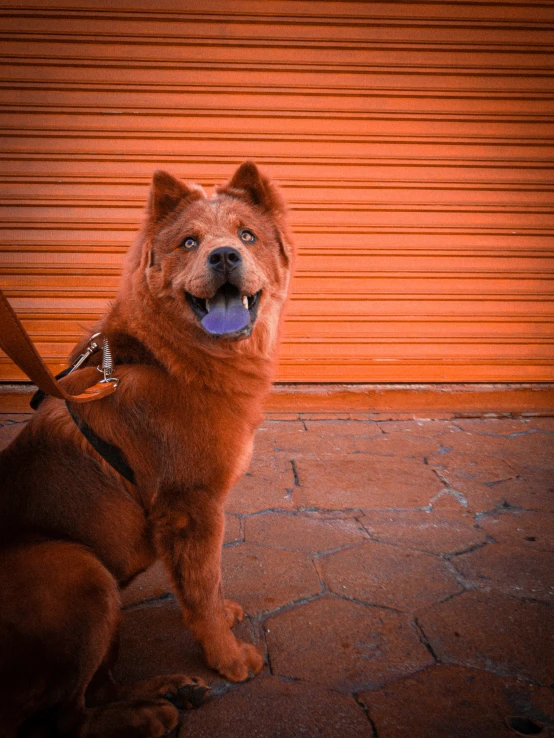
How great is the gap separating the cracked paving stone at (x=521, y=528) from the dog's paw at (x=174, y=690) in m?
2.04

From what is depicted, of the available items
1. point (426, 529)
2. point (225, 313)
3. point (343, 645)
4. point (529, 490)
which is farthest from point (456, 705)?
point (529, 490)

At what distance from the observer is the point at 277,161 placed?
511cm

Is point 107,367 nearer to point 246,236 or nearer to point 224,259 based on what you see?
point 224,259

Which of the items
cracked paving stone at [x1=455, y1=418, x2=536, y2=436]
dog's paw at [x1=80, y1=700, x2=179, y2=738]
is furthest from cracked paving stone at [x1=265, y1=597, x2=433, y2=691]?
cracked paving stone at [x1=455, y1=418, x2=536, y2=436]

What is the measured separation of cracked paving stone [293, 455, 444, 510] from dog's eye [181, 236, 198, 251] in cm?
203

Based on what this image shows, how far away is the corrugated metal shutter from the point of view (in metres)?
4.84

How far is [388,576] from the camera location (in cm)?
259

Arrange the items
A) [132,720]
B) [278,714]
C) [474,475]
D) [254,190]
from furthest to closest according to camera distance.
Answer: [474,475] → [254,190] → [278,714] → [132,720]

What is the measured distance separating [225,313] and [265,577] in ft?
4.83

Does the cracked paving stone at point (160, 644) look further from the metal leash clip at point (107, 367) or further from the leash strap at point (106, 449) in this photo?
the metal leash clip at point (107, 367)

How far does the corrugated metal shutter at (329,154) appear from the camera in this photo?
4844mm

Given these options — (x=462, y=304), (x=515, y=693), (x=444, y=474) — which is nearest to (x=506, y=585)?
(x=515, y=693)

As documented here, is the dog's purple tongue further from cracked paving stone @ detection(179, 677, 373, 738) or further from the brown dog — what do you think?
cracked paving stone @ detection(179, 677, 373, 738)

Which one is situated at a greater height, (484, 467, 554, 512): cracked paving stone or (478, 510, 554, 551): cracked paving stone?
(478, 510, 554, 551): cracked paving stone
